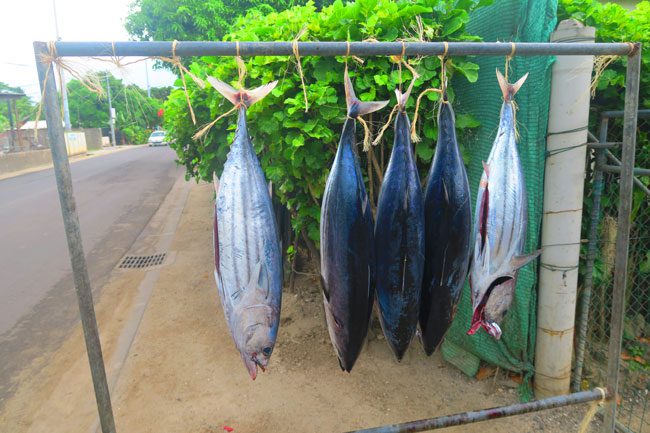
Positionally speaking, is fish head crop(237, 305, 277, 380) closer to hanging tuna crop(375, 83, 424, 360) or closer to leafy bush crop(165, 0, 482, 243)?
hanging tuna crop(375, 83, 424, 360)

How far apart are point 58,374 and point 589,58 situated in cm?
468

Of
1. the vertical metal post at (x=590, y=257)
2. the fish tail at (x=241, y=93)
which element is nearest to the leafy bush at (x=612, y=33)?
the vertical metal post at (x=590, y=257)

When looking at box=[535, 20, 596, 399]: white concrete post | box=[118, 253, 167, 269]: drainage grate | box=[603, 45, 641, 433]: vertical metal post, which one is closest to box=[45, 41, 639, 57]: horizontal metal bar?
box=[603, 45, 641, 433]: vertical metal post

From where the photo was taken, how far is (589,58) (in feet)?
8.60

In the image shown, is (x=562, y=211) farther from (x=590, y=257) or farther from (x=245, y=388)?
(x=245, y=388)

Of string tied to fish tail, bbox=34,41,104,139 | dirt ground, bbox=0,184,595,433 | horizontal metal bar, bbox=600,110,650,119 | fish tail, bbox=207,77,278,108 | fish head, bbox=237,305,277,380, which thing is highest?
string tied to fish tail, bbox=34,41,104,139

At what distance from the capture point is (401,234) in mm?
1559

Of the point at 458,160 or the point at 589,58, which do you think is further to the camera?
the point at 589,58

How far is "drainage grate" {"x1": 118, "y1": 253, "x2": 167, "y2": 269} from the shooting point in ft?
A: 21.8

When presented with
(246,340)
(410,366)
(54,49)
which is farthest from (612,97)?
(54,49)

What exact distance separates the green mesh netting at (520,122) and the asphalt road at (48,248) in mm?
3992

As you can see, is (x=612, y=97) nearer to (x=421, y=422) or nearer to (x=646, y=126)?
(x=646, y=126)

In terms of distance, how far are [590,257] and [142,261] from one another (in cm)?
605

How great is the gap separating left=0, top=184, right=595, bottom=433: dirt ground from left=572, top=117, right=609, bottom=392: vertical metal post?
0.33m
